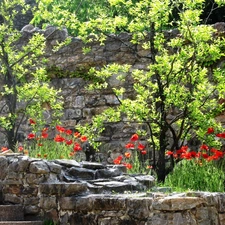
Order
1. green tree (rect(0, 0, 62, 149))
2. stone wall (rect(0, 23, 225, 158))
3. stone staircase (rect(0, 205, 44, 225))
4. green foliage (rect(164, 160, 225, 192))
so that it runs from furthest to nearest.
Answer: stone wall (rect(0, 23, 225, 158)) → green tree (rect(0, 0, 62, 149)) → green foliage (rect(164, 160, 225, 192)) → stone staircase (rect(0, 205, 44, 225))

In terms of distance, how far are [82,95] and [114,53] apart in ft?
3.31

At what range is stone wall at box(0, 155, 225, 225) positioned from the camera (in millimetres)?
5539

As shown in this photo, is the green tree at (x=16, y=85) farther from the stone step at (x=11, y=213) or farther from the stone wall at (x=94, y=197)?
the stone step at (x=11, y=213)

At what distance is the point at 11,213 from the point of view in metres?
6.68

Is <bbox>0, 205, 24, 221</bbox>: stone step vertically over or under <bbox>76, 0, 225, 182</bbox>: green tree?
under

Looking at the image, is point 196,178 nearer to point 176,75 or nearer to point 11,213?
point 176,75

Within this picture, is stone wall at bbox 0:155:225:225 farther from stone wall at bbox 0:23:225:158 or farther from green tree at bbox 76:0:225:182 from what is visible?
stone wall at bbox 0:23:225:158

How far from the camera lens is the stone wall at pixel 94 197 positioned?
218 inches

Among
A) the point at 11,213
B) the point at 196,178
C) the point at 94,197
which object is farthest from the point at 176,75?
the point at 11,213

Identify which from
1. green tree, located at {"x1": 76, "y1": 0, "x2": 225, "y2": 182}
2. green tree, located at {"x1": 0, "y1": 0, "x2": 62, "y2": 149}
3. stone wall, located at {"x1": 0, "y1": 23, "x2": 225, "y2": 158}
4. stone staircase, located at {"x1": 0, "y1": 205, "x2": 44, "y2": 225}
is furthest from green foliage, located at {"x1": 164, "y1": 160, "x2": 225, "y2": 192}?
stone wall, located at {"x1": 0, "y1": 23, "x2": 225, "y2": 158}

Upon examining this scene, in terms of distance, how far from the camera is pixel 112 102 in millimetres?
11016

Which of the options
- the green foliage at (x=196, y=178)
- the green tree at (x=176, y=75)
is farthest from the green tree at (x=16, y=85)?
the green foliage at (x=196, y=178)

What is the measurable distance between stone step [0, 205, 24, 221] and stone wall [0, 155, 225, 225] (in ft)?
0.32

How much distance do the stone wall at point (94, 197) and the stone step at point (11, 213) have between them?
0.32 ft
